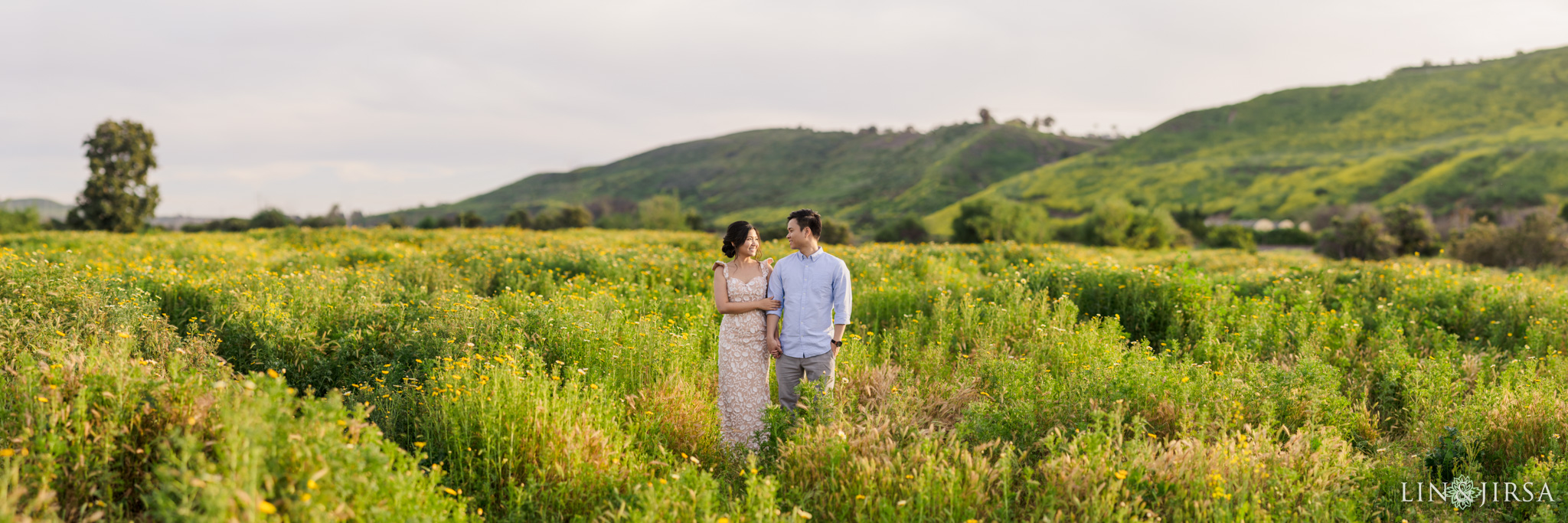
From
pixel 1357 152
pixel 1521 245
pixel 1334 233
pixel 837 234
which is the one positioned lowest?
pixel 1334 233

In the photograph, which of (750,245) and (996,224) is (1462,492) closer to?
(750,245)

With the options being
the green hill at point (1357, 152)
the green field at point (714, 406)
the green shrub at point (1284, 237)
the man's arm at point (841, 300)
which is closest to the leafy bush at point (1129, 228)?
the green shrub at point (1284, 237)

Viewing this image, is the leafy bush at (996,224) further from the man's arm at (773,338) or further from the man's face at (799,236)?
the man's face at (799,236)

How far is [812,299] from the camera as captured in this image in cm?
533

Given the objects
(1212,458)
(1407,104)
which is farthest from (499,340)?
(1407,104)

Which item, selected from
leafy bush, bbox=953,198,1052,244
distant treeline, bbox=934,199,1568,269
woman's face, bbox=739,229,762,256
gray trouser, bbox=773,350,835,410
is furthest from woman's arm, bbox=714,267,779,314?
leafy bush, bbox=953,198,1052,244

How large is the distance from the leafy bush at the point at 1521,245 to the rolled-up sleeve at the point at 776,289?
3730 cm

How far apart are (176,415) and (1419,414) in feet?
28.9

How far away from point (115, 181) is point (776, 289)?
2106 inches

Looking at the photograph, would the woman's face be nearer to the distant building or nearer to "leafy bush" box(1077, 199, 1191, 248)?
"leafy bush" box(1077, 199, 1191, 248)

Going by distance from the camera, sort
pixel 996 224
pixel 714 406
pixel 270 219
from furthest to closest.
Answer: pixel 270 219 → pixel 996 224 → pixel 714 406

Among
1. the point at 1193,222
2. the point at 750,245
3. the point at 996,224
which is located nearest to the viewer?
the point at 750,245

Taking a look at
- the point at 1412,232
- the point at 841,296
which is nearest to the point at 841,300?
the point at 841,296

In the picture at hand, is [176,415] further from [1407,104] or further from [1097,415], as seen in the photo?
[1407,104]
